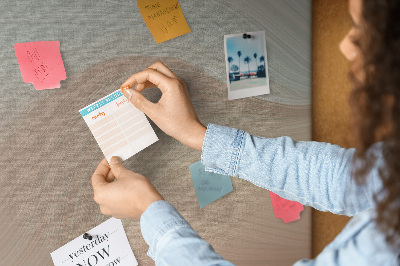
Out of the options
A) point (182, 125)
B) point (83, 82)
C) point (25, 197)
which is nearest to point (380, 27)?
point (182, 125)

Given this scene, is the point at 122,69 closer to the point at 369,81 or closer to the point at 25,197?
the point at 25,197

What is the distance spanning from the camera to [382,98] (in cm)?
41

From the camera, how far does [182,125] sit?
0.69 metres

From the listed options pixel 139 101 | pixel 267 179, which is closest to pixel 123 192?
pixel 139 101

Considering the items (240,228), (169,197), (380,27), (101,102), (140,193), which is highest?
(380,27)

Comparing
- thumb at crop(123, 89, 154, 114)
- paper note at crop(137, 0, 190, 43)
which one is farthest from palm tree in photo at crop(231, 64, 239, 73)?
thumb at crop(123, 89, 154, 114)

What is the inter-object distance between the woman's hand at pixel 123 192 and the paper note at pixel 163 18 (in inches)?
11.0

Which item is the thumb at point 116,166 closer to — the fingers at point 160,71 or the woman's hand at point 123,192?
the woman's hand at point 123,192

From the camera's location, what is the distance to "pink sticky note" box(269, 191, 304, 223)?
91 cm

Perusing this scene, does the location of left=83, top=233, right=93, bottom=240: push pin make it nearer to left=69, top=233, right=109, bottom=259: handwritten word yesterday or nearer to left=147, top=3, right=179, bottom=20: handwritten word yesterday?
left=69, top=233, right=109, bottom=259: handwritten word yesterday

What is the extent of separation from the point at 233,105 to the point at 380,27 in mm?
464

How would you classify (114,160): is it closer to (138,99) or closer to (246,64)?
(138,99)

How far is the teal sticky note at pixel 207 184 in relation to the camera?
809 millimetres

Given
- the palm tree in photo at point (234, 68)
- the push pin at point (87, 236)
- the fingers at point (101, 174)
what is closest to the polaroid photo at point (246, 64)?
the palm tree in photo at point (234, 68)
